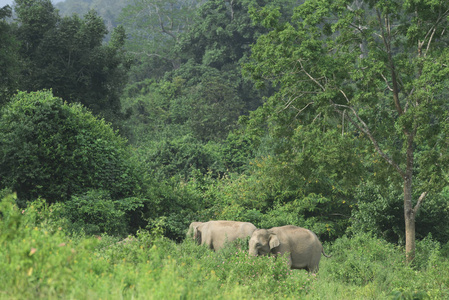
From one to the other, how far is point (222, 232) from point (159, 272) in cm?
712

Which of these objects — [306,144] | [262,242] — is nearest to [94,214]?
[262,242]

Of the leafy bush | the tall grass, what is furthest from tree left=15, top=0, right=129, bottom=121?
the tall grass

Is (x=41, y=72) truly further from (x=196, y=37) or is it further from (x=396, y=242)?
(x=196, y=37)

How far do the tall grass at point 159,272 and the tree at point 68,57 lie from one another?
17.6 meters

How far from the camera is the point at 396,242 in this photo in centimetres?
1688

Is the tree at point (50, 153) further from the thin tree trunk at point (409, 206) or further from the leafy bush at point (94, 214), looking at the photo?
the thin tree trunk at point (409, 206)

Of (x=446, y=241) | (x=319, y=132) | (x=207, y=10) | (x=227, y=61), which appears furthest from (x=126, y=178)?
(x=207, y=10)

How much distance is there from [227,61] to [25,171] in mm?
35975

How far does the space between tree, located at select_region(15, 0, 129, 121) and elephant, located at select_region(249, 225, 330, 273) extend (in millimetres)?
18149

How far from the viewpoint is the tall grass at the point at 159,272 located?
483 centimetres

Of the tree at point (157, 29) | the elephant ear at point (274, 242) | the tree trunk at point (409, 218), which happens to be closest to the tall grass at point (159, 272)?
the tree trunk at point (409, 218)

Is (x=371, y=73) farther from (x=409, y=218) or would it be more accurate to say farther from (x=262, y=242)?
(x=262, y=242)

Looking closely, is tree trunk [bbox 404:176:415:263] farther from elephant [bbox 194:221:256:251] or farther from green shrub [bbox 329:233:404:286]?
elephant [bbox 194:221:256:251]

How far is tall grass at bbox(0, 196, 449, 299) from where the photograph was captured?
483cm
